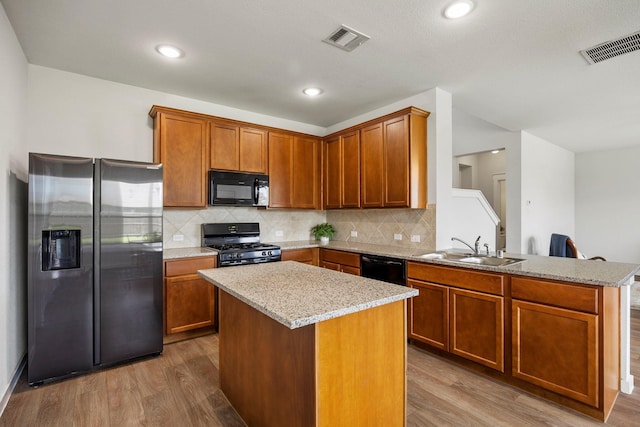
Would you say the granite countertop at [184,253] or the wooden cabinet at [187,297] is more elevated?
the granite countertop at [184,253]

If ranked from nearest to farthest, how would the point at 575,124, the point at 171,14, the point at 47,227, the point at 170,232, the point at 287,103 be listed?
1. the point at 171,14
2. the point at 47,227
3. the point at 170,232
4. the point at 287,103
5. the point at 575,124

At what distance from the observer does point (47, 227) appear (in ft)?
7.71

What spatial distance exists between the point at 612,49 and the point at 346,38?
2138mm

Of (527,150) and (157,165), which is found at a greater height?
(527,150)

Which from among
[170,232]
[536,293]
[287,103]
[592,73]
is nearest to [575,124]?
[592,73]

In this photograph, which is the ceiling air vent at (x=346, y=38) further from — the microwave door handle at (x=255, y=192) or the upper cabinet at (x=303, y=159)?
the microwave door handle at (x=255, y=192)

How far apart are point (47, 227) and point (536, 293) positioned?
11.6 feet

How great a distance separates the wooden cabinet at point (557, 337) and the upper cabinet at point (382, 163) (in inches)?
56.9

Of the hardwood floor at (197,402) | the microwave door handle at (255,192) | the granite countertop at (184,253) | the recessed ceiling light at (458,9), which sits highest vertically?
the recessed ceiling light at (458,9)

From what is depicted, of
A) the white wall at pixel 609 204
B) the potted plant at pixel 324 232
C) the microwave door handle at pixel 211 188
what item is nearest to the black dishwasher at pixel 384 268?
the potted plant at pixel 324 232

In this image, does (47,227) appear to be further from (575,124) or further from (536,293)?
(575,124)

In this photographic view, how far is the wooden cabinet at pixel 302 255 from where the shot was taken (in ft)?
12.6

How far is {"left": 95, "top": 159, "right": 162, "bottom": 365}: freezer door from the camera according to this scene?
8.41ft

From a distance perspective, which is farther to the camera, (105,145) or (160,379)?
(105,145)
